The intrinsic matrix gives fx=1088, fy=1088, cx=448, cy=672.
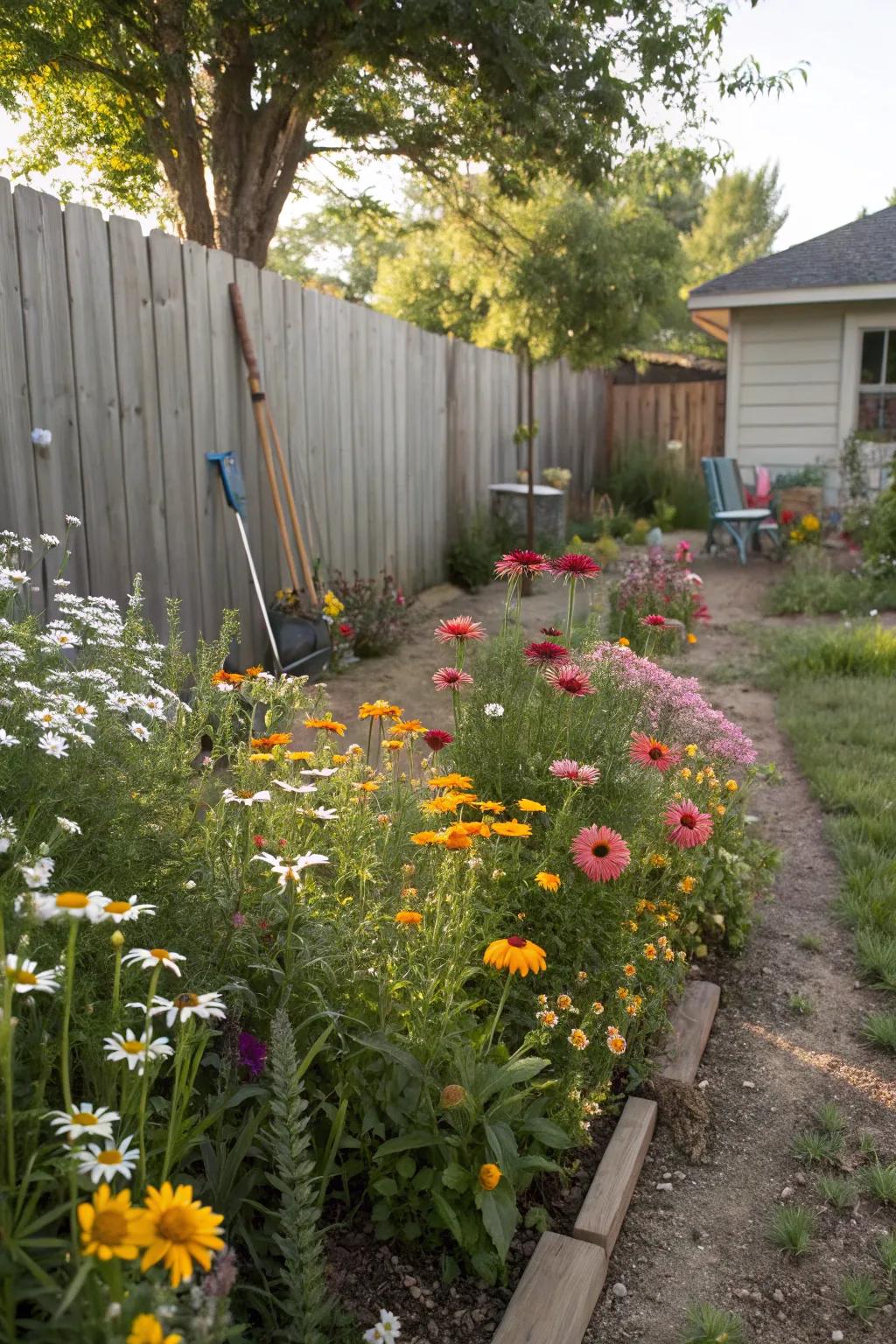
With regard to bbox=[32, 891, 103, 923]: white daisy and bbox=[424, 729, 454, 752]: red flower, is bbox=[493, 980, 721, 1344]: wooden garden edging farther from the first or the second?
bbox=[32, 891, 103, 923]: white daisy

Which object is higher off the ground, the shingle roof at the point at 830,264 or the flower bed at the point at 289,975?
the shingle roof at the point at 830,264

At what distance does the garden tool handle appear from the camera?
539 cm

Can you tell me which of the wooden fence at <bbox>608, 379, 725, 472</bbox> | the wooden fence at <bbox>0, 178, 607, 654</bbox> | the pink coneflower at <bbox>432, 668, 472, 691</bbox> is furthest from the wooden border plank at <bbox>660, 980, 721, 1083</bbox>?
the wooden fence at <bbox>608, 379, 725, 472</bbox>

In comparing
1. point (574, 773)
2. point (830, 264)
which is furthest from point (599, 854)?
point (830, 264)

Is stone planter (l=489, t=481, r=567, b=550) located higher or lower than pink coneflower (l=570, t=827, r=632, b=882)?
higher

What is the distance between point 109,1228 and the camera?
0.96 metres

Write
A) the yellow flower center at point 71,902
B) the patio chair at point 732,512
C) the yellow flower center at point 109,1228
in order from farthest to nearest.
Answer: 1. the patio chair at point 732,512
2. the yellow flower center at point 71,902
3. the yellow flower center at point 109,1228

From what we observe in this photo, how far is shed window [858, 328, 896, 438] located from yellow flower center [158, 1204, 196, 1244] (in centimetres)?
1130

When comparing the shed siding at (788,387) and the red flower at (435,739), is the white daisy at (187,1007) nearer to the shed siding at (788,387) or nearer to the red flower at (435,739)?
the red flower at (435,739)

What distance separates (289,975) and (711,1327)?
0.85 metres

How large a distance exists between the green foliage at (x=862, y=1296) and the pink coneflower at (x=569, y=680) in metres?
1.17

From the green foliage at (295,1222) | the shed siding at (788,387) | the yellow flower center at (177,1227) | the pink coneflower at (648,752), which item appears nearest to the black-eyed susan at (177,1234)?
the yellow flower center at (177,1227)

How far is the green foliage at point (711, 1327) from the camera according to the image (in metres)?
1.67

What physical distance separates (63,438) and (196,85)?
4.58 meters
